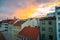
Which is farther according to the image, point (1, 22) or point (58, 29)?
point (1, 22)

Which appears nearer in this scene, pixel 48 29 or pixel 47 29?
pixel 48 29

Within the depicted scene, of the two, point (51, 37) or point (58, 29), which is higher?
point (58, 29)

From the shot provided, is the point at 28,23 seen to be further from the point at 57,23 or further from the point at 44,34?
the point at 57,23

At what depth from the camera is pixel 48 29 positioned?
92.0 feet

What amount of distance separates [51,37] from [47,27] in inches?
89.0

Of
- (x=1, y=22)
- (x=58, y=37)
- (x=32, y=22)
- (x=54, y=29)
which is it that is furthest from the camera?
(x=1, y=22)

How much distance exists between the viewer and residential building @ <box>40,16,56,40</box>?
27547 mm

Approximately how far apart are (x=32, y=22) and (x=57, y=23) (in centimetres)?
1203

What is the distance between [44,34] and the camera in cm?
2828

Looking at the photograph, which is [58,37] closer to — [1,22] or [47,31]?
[47,31]

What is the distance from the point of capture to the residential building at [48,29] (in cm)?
2755

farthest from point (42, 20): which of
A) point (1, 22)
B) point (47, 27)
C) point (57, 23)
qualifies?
point (1, 22)

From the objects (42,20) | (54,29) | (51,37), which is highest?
(42,20)

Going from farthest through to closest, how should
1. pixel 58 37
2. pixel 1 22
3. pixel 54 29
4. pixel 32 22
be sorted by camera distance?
1. pixel 1 22
2. pixel 32 22
3. pixel 54 29
4. pixel 58 37
